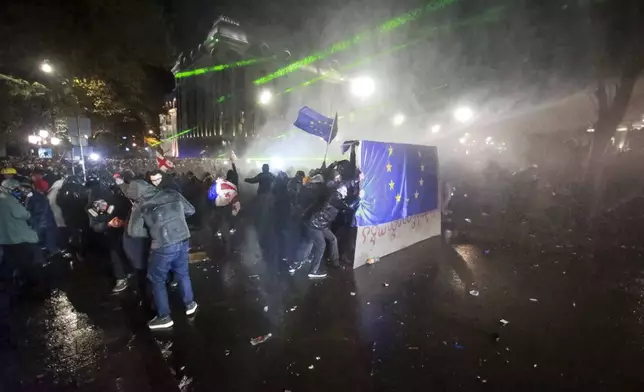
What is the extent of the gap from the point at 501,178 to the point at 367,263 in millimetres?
18507

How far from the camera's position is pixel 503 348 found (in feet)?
12.8

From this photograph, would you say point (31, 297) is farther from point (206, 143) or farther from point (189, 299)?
point (206, 143)

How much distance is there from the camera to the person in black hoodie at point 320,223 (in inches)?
231

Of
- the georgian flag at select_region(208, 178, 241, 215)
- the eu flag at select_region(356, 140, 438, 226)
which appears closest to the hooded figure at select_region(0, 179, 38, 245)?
the georgian flag at select_region(208, 178, 241, 215)

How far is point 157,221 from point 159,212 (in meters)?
0.10

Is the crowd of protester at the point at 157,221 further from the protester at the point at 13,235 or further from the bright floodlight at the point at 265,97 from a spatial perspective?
the bright floodlight at the point at 265,97

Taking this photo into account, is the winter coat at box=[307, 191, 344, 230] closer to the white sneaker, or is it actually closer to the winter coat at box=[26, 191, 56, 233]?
the white sneaker

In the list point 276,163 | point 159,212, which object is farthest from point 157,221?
point 276,163

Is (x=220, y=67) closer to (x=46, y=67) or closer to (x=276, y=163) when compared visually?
(x=46, y=67)

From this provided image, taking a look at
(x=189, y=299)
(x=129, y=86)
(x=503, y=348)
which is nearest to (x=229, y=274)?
Result: (x=189, y=299)

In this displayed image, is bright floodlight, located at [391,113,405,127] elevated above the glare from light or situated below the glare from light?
above

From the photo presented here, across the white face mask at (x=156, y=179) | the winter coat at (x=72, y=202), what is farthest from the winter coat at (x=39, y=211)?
the white face mask at (x=156, y=179)

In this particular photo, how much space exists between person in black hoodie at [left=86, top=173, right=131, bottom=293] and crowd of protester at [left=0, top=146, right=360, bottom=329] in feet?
0.05

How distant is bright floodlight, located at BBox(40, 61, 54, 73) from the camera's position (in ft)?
47.9
